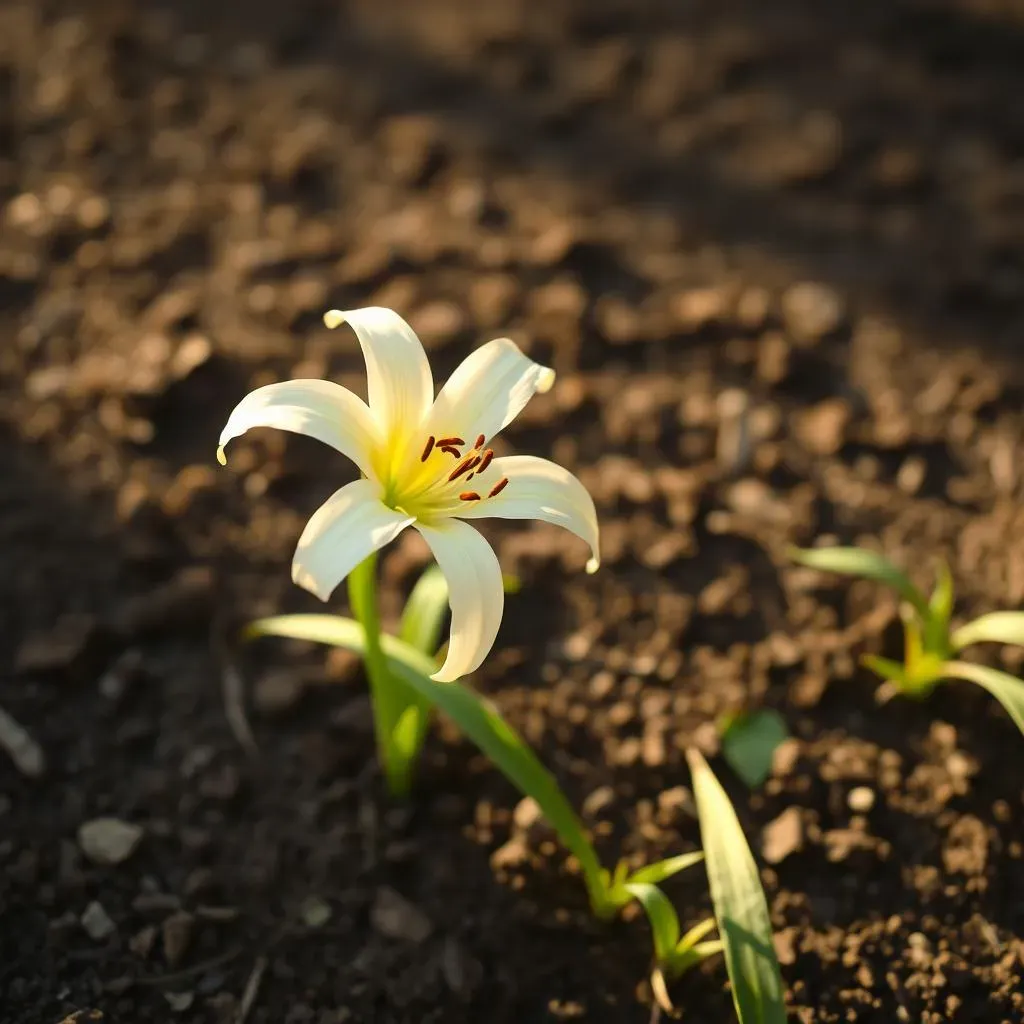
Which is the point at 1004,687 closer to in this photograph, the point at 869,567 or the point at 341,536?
the point at 869,567

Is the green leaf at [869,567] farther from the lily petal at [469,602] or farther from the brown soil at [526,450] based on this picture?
the lily petal at [469,602]

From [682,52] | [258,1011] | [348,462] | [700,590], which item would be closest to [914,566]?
[700,590]

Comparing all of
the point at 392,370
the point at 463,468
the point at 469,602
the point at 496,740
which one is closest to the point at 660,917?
the point at 496,740

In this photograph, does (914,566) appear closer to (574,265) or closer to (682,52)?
(574,265)

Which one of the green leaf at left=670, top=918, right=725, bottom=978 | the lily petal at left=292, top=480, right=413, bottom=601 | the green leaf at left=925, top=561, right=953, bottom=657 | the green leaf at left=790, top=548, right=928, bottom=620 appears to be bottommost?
the green leaf at left=670, top=918, right=725, bottom=978

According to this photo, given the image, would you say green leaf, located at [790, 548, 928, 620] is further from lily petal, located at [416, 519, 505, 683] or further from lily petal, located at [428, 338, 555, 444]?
lily petal, located at [416, 519, 505, 683]

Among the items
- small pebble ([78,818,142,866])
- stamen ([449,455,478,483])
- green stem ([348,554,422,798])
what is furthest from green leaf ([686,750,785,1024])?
small pebble ([78,818,142,866])
